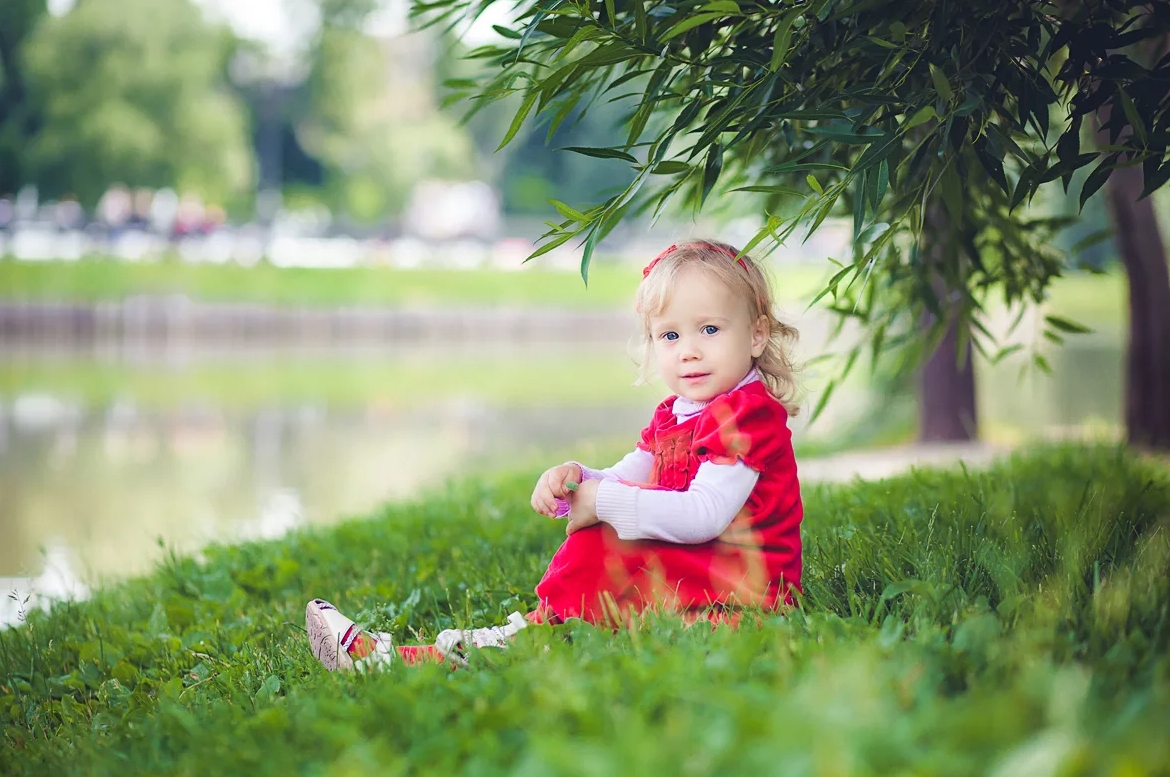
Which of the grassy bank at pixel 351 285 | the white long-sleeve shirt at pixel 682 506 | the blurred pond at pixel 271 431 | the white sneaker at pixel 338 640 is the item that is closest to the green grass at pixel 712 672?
the white sneaker at pixel 338 640

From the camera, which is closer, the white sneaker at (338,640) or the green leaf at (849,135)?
the green leaf at (849,135)

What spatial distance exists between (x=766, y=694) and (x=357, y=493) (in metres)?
8.99

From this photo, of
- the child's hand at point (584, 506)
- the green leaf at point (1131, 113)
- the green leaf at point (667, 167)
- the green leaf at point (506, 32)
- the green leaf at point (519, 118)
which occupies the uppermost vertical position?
the green leaf at point (506, 32)

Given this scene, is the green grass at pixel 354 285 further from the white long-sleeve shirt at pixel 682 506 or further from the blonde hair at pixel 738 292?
the white long-sleeve shirt at pixel 682 506

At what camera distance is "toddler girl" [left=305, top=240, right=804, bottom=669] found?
271 cm

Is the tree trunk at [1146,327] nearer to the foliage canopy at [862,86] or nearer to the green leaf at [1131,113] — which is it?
the foliage canopy at [862,86]

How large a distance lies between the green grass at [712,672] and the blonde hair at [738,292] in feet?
1.72

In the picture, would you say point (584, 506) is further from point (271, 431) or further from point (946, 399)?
point (271, 431)

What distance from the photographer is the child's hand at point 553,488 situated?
277 centimetres

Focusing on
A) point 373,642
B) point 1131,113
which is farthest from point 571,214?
point 1131,113

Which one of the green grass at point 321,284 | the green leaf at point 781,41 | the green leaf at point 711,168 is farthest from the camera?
the green grass at point 321,284

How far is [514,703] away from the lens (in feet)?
6.26

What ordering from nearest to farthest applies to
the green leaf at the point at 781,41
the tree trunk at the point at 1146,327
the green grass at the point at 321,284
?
1. the green leaf at the point at 781,41
2. the tree trunk at the point at 1146,327
3. the green grass at the point at 321,284

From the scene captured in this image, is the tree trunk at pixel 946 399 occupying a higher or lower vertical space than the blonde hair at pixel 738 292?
lower
